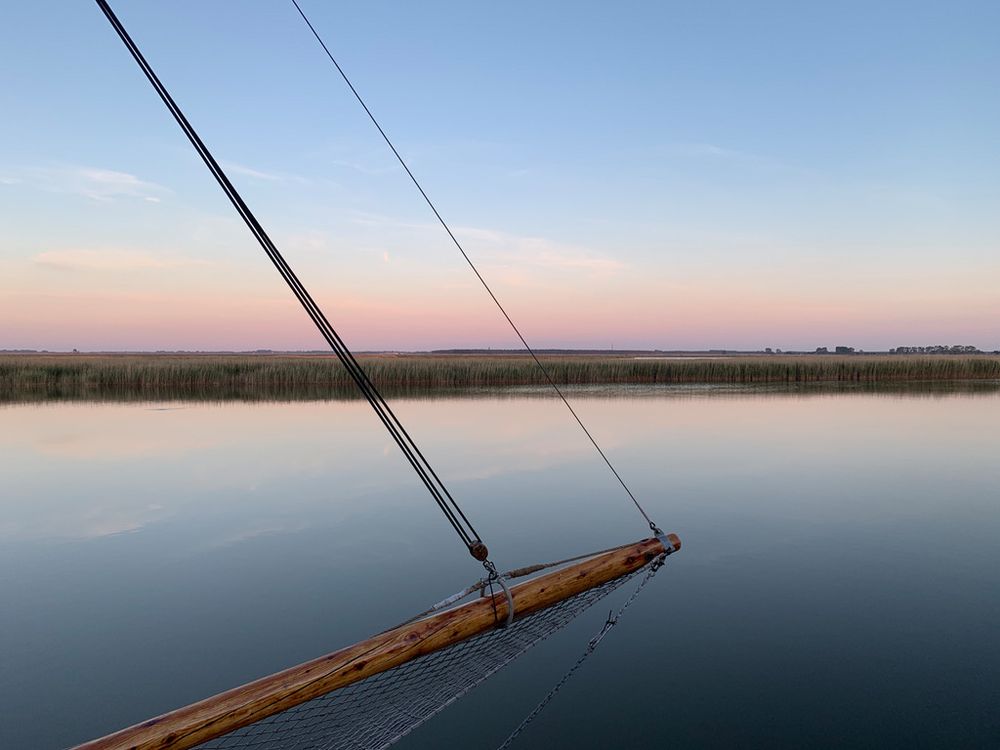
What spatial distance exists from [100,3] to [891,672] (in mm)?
6103

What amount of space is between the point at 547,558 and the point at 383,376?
27660 millimetres

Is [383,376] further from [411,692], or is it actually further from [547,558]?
[411,692]

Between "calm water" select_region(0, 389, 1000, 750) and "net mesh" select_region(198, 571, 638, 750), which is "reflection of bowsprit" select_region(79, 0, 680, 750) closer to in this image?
"net mesh" select_region(198, 571, 638, 750)

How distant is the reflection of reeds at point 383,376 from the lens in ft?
97.9

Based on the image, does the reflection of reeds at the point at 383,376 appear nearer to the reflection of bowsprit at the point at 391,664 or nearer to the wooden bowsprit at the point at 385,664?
the reflection of bowsprit at the point at 391,664

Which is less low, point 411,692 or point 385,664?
point 385,664

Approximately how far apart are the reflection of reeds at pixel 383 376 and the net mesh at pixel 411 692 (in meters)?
24.9

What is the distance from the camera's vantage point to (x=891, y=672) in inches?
190

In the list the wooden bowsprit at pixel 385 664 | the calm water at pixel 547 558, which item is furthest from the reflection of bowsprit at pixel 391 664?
the calm water at pixel 547 558

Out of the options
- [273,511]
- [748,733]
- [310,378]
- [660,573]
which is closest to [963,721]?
[748,733]

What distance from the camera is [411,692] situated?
11.0 feet

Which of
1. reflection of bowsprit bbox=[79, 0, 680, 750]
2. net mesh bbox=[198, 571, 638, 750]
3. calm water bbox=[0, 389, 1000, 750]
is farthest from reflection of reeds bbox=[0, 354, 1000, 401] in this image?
net mesh bbox=[198, 571, 638, 750]

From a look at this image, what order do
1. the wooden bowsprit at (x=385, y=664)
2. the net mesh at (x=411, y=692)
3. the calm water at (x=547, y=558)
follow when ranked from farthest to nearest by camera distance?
the calm water at (x=547, y=558)
the net mesh at (x=411, y=692)
the wooden bowsprit at (x=385, y=664)

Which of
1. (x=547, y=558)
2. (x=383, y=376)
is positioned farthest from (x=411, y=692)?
(x=383, y=376)
